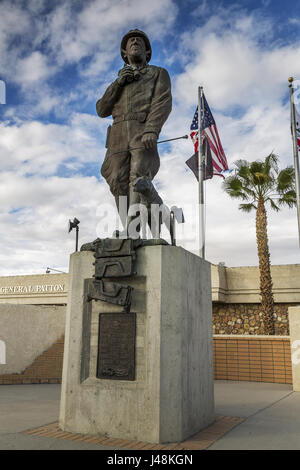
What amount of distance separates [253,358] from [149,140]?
753cm

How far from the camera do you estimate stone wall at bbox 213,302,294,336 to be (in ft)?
59.0

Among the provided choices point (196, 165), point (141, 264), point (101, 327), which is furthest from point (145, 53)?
point (196, 165)

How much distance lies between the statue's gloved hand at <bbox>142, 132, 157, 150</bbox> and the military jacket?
154 millimetres

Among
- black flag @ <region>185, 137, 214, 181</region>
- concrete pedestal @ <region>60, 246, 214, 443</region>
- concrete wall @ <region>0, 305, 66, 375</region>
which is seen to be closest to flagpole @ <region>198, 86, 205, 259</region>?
black flag @ <region>185, 137, 214, 181</region>

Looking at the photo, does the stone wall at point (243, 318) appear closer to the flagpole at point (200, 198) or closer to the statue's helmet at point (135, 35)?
the flagpole at point (200, 198)

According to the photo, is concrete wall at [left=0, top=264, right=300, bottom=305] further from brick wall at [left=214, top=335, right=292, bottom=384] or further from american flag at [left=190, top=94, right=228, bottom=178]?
brick wall at [left=214, top=335, right=292, bottom=384]

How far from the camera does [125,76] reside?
5.79m

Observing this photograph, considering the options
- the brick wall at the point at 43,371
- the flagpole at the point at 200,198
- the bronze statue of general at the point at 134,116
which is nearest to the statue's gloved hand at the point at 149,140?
the bronze statue of general at the point at 134,116

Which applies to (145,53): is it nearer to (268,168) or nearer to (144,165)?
(144,165)

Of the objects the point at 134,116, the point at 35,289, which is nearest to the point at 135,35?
the point at 134,116

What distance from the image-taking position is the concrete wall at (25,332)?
9914mm

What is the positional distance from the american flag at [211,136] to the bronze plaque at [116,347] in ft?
29.2

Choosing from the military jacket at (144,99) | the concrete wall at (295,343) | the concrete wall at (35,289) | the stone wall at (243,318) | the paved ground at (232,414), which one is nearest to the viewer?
the paved ground at (232,414)

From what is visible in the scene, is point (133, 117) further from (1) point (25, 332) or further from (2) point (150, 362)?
(1) point (25, 332)
